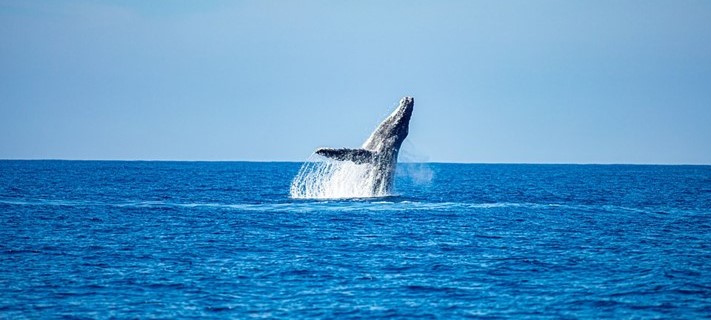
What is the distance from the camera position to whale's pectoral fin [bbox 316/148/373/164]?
122 feet

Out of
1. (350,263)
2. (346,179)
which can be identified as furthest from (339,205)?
(350,263)

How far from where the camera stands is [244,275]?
2167 cm

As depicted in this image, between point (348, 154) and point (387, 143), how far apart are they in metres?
2.94

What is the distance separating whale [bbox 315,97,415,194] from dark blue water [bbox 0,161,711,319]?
184cm

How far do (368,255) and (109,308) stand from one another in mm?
9177

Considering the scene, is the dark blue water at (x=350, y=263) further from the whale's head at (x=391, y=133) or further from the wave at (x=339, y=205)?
the whale's head at (x=391, y=133)

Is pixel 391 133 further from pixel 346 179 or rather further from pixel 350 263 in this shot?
pixel 350 263

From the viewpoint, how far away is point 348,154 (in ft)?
127

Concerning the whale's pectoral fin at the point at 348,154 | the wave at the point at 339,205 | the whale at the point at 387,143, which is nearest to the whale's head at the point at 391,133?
the whale at the point at 387,143

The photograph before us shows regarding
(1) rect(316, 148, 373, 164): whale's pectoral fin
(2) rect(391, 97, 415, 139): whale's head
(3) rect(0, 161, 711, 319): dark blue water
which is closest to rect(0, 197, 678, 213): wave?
(3) rect(0, 161, 711, 319): dark blue water

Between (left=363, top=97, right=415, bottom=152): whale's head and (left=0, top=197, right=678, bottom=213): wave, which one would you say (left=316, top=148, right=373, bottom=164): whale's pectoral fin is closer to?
(left=363, top=97, right=415, bottom=152): whale's head

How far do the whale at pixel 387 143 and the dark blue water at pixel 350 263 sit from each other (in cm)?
184

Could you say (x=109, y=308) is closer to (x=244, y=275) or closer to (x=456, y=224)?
(x=244, y=275)

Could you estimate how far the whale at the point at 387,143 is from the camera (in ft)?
133
